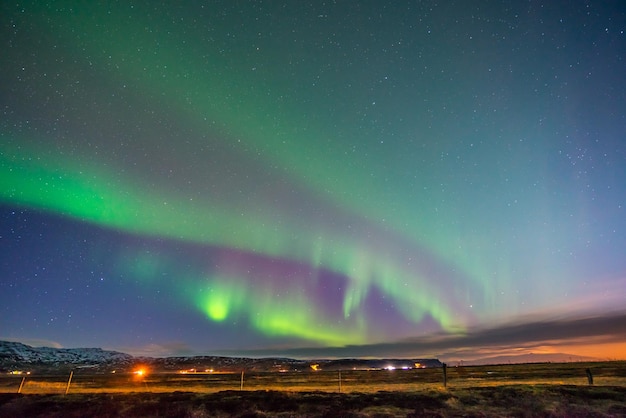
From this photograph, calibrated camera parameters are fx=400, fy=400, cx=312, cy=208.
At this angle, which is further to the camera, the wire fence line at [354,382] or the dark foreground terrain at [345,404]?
the wire fence line at [354,382]

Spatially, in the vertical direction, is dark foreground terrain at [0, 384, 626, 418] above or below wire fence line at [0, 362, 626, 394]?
above

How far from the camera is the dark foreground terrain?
28344 millimetres

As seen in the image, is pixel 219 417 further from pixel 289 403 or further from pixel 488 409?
pixel 488 409

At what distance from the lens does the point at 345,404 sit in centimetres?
3094

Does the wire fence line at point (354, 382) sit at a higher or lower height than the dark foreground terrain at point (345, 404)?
lower

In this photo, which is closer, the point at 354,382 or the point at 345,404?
the point at 345,404

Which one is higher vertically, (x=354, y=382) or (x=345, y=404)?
(x=345, y=404)

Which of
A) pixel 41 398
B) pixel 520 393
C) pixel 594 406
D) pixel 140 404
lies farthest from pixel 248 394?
pixel 594 406

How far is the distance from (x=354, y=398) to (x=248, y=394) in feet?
31.3

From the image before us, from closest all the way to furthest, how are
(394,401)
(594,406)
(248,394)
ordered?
1. (594,406)
2. (394,401)
3. (248,394)

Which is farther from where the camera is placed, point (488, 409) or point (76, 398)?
point (76, 398)

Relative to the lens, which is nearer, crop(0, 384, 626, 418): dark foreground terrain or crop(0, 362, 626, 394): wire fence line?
crop(0, 384, 626, 418): dark foreground terrain

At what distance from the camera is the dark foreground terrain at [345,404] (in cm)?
2834

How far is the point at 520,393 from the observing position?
32.5m
